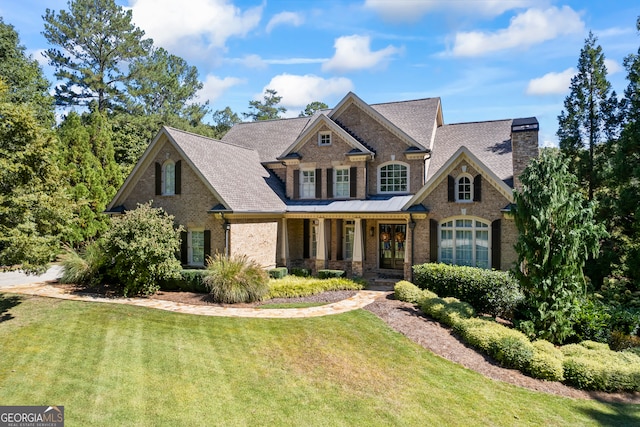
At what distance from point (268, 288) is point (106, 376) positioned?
7.49 m

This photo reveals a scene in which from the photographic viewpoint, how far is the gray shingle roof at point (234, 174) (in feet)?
60.1

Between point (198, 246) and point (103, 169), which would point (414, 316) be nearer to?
point (198, 246)

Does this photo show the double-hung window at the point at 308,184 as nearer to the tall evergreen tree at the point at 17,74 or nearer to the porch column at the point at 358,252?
the porch column at the point at 358,252

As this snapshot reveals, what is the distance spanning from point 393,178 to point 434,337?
11131 millimetres

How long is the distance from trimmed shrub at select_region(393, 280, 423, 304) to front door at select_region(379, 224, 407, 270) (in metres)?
4.90

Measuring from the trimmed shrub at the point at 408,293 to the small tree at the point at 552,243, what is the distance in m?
3.78

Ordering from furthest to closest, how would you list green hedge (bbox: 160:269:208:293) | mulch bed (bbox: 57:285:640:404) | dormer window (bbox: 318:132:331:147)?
dormer window (bbox: 318:132:331:147) < green hedge (bbox: 160:269:208:293) < mulch bed (bbox: 57:285:640:404)

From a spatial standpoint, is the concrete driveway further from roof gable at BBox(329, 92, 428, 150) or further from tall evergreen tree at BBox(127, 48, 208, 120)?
tall evergreen tree at BBox(127, 48, 208, 120)

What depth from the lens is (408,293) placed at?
15.2 m

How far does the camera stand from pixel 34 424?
23.2ft

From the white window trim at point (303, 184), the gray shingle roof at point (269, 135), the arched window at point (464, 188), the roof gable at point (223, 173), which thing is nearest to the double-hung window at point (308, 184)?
the white window trim at point (303, 184)

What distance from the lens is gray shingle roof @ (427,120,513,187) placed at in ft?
63.5

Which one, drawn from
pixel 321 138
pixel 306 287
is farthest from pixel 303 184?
pixel 306 287

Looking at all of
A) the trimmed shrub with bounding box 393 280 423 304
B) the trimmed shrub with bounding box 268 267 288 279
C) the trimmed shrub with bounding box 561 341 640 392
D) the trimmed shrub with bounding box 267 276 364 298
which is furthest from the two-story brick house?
the trimmed shrub with bounding box 561 341 640 392
